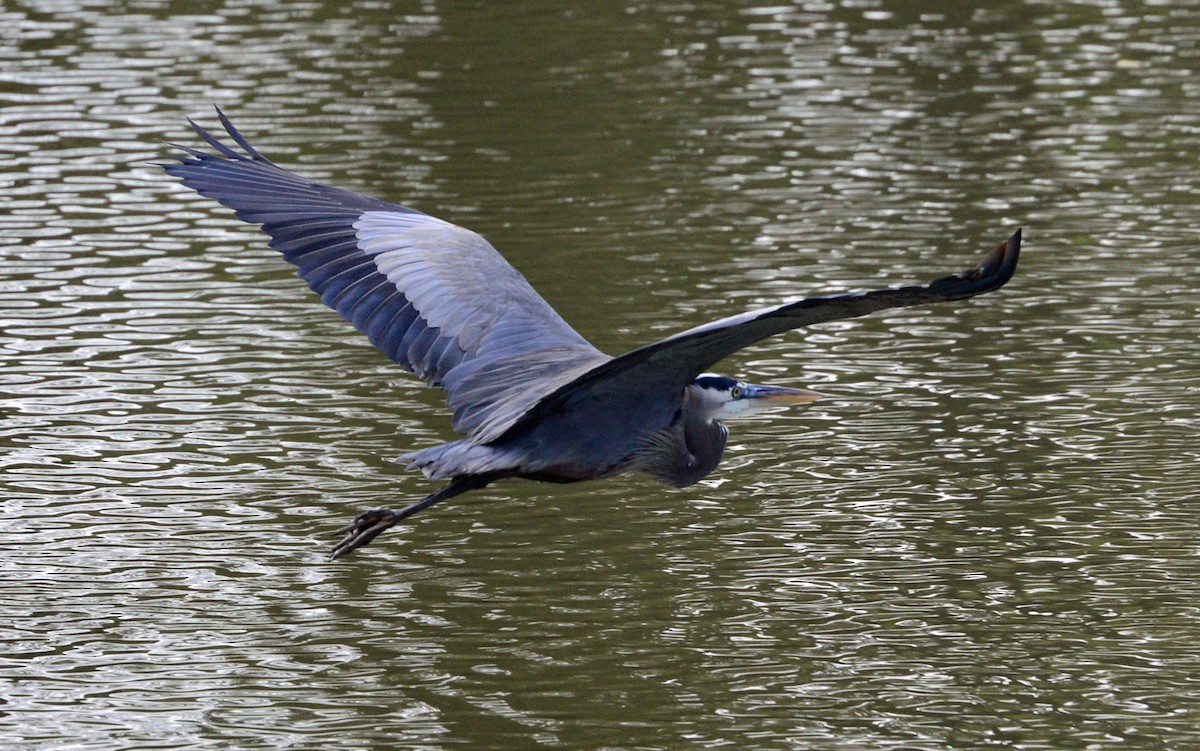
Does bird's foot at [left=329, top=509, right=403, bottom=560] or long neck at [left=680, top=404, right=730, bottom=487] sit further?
long neck at [left=680, top=404, right=730, bottom=487]

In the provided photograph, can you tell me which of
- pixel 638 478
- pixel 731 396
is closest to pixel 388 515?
pixel 731 396

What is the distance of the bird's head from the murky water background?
608 mm

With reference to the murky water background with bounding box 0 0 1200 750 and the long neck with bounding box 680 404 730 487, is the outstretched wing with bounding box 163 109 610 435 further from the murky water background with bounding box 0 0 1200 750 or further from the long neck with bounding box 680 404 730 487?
the murky water background with bounding box 0 0 1200 750

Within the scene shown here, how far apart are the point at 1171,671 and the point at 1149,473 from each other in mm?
1878

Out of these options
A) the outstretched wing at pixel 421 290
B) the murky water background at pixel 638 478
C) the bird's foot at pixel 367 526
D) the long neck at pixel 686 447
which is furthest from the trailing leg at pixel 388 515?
the long neck at pixel 686 447

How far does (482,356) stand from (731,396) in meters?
0.92

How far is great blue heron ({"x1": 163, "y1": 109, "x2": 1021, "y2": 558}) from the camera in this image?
6324 mm

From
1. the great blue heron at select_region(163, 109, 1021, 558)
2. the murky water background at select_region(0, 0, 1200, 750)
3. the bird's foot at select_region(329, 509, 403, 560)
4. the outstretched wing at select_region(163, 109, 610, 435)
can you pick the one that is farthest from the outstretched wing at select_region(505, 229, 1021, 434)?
the murky water background at select_region(0, 0, 1200, 750)

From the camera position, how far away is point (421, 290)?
695 cm

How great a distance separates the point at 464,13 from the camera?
18.6 m

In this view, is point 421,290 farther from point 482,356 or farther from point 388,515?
point 388,515

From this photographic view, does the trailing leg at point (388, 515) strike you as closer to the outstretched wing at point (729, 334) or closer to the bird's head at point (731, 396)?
the outstretched wing at point (729, 334)

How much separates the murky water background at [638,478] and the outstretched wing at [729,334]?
89cm

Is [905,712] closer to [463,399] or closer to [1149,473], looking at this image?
[463,399]
